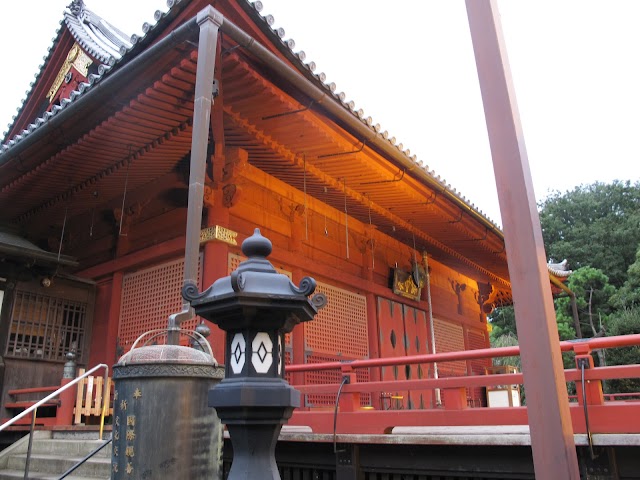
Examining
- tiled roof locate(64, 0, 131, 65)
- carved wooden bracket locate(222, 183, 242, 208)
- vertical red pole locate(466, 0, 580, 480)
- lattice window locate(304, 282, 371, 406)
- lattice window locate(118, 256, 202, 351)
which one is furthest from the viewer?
tiled roof locate(64, 0, 131, 65)

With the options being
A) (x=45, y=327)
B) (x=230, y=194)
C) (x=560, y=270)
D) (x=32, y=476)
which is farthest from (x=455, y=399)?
(x=560, y=270)

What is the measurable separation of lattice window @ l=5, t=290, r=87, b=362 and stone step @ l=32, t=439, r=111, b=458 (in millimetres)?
2267

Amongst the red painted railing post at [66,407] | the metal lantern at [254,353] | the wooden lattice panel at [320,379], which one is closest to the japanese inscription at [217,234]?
the wooden lattice panel at [320,379]

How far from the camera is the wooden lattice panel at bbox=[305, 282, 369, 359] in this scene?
8906 millimetres

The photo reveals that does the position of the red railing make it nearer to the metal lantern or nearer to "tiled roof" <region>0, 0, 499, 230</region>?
the metal lantern

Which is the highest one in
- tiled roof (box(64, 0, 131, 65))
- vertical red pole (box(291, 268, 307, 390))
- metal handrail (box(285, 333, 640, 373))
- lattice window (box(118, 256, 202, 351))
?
tiled roof (box(64, 0, 131, 65))

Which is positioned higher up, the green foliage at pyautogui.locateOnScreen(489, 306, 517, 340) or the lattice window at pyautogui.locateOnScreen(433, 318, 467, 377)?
the green foliage at pyautogui.locateOnScreen(489, 306, 517, 340)

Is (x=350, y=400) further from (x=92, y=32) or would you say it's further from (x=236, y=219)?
(x=92, y=32)

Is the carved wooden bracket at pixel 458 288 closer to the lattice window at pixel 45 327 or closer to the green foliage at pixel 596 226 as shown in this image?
the lattice window at pixel 45 327

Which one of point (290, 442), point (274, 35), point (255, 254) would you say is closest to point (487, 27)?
point (255, 254)

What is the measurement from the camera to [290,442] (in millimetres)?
5328

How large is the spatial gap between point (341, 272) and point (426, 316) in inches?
143

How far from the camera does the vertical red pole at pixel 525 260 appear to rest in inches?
77.0

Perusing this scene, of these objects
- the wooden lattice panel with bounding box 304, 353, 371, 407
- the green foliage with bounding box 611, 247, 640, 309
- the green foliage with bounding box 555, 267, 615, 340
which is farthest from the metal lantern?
the green foliage with bounding box 611, 247, 640, 309
